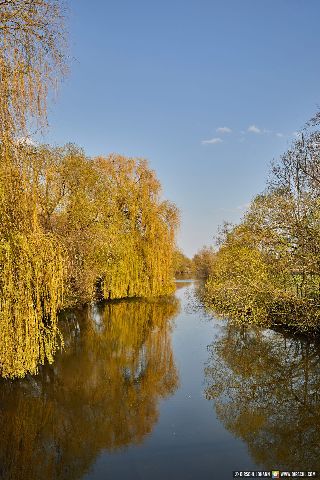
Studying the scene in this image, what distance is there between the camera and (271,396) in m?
8.16

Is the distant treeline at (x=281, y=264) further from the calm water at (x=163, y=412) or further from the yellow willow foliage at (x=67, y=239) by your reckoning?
the yellow willow foliage at (x=67, y=239)

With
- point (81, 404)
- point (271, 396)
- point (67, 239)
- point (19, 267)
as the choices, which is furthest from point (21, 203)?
point (67, 239)

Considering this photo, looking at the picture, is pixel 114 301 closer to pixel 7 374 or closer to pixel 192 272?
pixel 7 374

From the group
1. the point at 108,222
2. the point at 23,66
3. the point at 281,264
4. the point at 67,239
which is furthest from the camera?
the point at 108,222

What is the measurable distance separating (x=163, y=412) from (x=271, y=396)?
8.17 feet

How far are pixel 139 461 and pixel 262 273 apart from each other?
333 inches

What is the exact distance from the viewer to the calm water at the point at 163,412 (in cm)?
550

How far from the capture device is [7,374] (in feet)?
24.2

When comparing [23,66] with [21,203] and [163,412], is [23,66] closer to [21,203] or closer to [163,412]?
[21,203]

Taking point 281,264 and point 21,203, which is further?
point 281,264

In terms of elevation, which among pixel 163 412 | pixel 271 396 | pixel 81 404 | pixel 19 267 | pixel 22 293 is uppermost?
pixel 19 267

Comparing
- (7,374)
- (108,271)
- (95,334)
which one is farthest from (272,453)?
(108,271)

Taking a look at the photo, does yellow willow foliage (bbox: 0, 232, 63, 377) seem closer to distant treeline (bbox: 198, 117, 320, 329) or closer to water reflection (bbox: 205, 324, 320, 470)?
water reflection (bbox: 205, 324, 320, 470)

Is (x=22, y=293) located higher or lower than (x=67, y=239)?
lower
